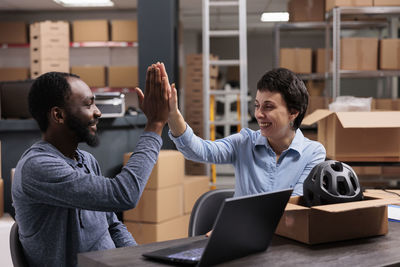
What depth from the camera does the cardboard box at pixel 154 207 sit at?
10.5 feet

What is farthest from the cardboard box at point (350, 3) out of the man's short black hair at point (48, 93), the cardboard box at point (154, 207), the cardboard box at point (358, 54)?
the man's short black hair at point (48, 93)

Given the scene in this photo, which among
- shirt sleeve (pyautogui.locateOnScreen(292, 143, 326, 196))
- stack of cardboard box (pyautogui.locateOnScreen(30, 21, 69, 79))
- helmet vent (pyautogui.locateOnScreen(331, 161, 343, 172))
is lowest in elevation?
shirt sleeve (pyautogui.locateOnScreen(292, 143, 326, 196))

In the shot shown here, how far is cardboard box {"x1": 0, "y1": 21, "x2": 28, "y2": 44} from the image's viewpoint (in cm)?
691

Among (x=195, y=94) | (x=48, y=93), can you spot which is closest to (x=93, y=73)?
(x=195, y=94)

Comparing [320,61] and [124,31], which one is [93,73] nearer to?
[124,31]

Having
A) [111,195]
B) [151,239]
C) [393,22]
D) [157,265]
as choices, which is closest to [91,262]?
[157,265]

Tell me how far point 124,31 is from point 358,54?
11.7 ft

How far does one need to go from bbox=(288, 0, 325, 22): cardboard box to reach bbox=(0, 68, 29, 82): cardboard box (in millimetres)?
4173

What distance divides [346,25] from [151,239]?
342 cm

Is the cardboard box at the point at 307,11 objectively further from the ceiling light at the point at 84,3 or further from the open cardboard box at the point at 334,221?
the open cardboard box at the point at 334,221

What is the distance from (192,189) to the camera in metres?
3.64

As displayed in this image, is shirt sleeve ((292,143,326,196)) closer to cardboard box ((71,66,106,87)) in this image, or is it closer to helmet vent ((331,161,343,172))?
helmet vent ((331,161,343,172))

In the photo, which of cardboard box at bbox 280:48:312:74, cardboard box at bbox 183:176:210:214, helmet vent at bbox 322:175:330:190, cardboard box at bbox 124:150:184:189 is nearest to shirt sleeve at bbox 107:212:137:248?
helmet vent at bbox 322:175:330:190

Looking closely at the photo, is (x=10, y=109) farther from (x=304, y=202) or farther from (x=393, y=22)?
(x=393, y=22)
